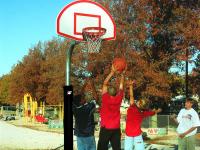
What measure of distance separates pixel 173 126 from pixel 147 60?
5032mm

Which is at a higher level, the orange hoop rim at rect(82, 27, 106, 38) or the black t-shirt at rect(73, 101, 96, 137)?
the orange hoop rim at rect(82, 27, 106, 38)

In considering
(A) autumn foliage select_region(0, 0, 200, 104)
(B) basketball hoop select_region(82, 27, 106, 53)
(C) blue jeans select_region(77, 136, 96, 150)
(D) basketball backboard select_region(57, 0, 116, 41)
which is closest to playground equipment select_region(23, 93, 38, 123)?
(A) autumn foliage select_region(0, 0, 200, 104)

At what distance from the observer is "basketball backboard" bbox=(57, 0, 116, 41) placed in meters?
9.30

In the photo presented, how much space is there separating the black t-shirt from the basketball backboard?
5.27ft

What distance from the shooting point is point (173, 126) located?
2708cm

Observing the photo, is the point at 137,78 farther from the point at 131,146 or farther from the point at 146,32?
the point at 131,146

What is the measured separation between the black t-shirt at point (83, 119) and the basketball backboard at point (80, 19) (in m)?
1.61

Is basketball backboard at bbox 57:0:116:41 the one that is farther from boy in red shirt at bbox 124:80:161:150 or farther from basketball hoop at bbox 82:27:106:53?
boy in red shirt at bbox 124:80:161:150

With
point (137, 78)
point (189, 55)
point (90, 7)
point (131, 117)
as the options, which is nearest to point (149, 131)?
point (137, 78)

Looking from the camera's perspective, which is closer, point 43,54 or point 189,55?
point 189,55

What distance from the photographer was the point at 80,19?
31.8 feet

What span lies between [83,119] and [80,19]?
7.19 feet

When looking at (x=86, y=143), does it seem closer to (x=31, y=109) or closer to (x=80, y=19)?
(x=80, y=19)

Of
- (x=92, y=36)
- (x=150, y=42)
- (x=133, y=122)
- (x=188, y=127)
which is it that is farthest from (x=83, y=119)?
(x=150, y=42)
